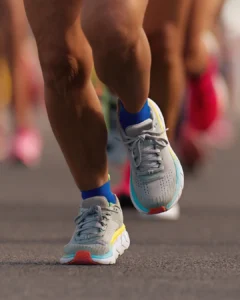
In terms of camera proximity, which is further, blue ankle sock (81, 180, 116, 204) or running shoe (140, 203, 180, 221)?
running shoe (140, 203, 180, 221)

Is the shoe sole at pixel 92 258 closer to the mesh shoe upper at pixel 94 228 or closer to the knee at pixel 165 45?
the mesh shoe upper at pixel 94 228

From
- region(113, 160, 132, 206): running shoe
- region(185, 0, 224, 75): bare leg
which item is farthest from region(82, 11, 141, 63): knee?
region(113, 160, 132, 206): running shoe

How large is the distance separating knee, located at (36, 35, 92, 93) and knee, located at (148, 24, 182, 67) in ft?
4.55

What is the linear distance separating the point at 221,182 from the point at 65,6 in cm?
541

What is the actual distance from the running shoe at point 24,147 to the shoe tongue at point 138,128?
19.6 ft

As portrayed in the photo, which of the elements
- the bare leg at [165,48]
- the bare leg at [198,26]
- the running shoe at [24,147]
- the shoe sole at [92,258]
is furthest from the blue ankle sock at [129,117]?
the running shoe at [24,147]

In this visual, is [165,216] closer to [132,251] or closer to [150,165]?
[132,251]

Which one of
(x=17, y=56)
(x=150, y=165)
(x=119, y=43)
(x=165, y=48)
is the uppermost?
(x=119, y=43)

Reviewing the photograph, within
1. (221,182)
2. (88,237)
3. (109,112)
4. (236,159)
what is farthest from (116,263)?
(236,159)

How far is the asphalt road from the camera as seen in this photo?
3.66 meters

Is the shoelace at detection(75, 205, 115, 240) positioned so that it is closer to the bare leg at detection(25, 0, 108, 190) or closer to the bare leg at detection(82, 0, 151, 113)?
the bare leg at detection(25, 0, 108, 190)

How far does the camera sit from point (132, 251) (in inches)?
190

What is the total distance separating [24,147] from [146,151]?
6.17 metres

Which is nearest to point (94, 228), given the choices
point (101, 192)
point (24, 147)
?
point (101, 192)
